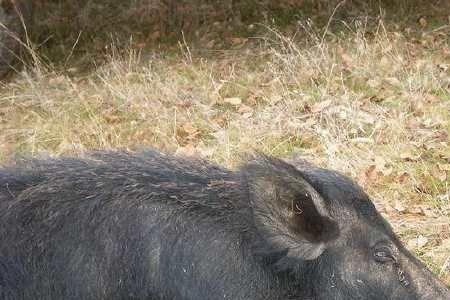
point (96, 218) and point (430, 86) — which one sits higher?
point (96, 218)

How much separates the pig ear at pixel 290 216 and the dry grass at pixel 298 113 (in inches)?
84.2

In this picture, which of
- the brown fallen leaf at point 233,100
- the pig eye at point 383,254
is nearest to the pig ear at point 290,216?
the pig eye at point 383,254

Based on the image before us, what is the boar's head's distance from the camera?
3.71 metres

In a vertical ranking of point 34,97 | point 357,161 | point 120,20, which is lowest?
point 120,20

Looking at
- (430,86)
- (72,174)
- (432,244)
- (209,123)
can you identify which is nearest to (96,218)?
(72,174)

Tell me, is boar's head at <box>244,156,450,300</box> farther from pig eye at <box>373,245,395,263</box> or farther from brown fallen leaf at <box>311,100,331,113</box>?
brown fallen leaf at <box>311,100,331,113</box>

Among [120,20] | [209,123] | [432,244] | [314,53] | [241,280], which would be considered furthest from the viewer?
[120,20]

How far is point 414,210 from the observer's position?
245 inches

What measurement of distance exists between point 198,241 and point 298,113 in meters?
4.60

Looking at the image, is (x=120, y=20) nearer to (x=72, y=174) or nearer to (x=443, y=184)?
(x=443, y=184)

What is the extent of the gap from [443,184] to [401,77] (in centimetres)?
278

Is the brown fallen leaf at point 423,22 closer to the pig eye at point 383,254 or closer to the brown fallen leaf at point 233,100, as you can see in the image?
the brown fallen leaf at point 233,100

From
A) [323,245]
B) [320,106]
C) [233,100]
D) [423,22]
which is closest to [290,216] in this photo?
[323,245]

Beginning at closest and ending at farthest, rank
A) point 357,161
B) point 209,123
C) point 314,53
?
1. point 357,161
2. point 209,123
3. point 314,53
